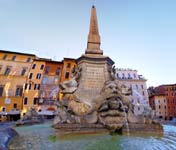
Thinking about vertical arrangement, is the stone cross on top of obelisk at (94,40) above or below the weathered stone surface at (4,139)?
above

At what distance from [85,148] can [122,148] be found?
885 mm

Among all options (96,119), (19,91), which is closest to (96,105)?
(96,119)

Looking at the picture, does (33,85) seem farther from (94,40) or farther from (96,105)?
(96,105)

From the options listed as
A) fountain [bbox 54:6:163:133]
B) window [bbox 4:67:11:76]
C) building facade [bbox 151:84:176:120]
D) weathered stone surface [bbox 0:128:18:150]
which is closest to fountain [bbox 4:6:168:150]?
fountain [bbox 54:6:163:133]

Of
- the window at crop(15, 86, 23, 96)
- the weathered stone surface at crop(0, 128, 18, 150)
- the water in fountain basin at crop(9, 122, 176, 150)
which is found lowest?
the water in fountain basin at crop(9, 122, 176, 150)

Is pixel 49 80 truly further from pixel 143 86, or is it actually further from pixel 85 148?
pixel 85 148

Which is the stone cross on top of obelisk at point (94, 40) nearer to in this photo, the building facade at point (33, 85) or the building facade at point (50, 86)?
the building facade at point (50, 86)

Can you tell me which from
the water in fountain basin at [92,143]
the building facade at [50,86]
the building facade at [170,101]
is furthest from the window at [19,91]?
the building facade at [170,101]

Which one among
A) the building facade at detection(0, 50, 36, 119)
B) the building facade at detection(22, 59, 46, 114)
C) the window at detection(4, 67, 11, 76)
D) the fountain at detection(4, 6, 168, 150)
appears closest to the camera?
the fountain at detection(4, 6, 168, 150)

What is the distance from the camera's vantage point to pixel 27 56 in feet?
123

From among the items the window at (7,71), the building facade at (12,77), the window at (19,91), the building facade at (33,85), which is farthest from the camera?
the window at (7,71)

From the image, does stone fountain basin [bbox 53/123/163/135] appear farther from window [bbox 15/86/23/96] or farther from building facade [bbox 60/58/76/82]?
building facade [bbox 60/58/76/82]

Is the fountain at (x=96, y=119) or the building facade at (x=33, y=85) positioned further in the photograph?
the building facade at (x=33, y=85)

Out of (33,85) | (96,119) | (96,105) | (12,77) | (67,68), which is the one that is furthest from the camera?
(67,68)
